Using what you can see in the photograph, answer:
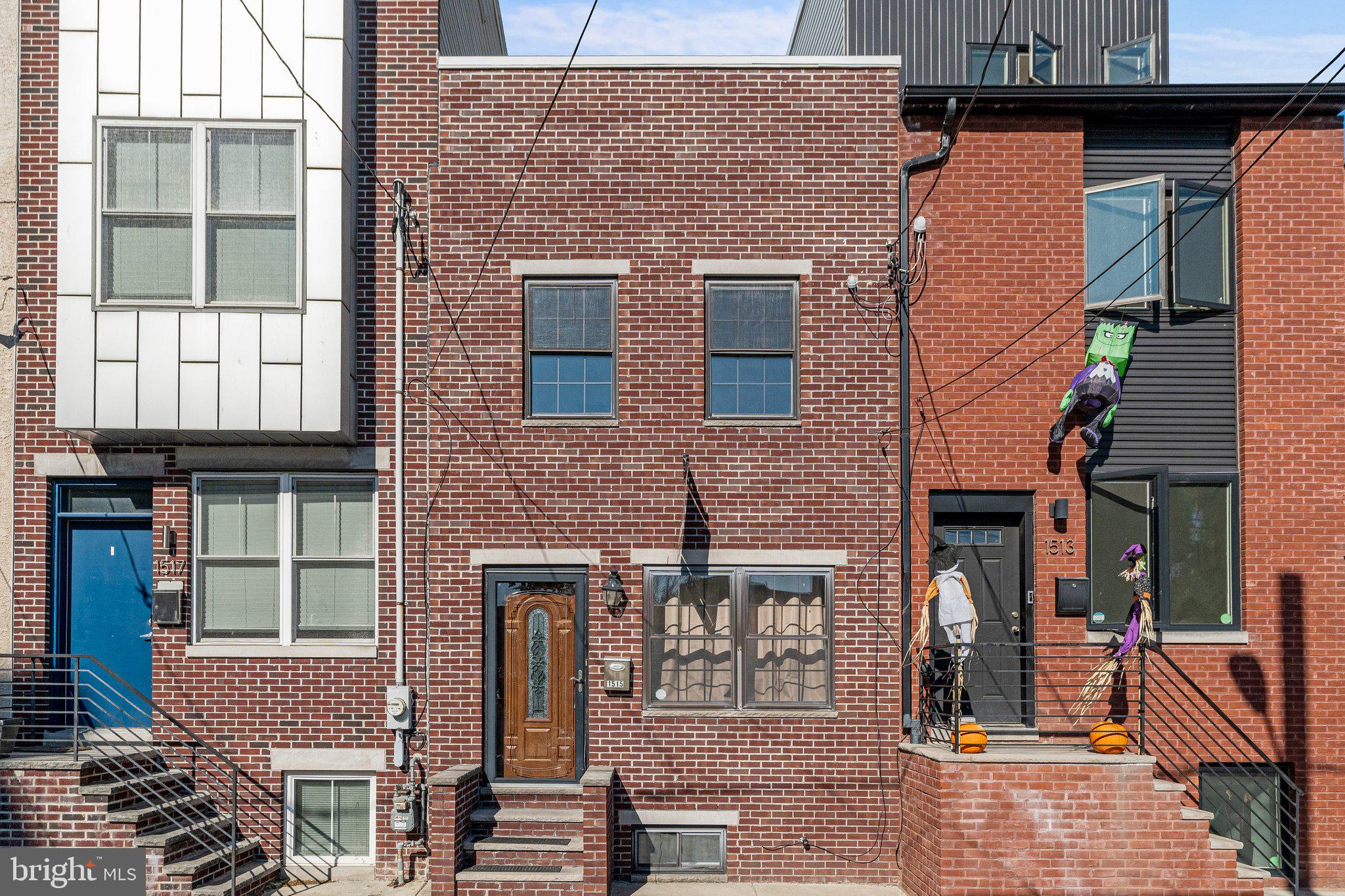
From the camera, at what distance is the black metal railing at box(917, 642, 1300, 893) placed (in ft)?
31.7

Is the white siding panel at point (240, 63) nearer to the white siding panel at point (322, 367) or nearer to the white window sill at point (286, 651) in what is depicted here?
the white siding panel at point (322, 367)

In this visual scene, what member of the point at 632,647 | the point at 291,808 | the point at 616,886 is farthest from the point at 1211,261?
the point at 291,808

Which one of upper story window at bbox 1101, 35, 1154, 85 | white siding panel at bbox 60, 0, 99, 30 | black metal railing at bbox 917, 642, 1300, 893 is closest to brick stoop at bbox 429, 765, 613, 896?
black metal railing at bbox 917, 642, 1300, 893

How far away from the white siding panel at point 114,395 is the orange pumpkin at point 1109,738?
9548 mm

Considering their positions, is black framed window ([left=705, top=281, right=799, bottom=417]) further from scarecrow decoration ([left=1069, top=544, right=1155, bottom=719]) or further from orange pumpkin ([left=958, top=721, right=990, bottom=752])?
scarecrow decoration ([left=1069, top=544, right=1155, bottom=719])

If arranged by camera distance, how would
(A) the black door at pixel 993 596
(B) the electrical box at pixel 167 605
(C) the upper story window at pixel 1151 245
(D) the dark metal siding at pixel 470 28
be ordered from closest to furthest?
1. (B) the electrical box at pixel 167 605
2. (A) the black door at pixel 993 596
3. (C) the upper story window at pixel 1151 245
4. (D) the dark metal siding at pixel 470 28

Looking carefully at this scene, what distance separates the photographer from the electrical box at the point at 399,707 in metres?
9.81

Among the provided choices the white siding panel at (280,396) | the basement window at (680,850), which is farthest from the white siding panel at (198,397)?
the basement window at (680,850)

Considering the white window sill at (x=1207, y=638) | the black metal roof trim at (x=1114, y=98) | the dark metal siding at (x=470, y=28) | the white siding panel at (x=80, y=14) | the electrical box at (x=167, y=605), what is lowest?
the white window sill at (x=1207, y=638)

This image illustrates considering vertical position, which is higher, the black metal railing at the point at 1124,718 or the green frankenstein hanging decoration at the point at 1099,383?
the green frankenstein hanging decoration at the point at 1099,383

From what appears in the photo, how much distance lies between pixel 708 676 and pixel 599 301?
4050 millimetres

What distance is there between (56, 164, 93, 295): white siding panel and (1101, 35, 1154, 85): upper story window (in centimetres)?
1577

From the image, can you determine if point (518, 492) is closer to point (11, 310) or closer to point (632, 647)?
point (632, 647)

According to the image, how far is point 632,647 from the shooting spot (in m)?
9.98
